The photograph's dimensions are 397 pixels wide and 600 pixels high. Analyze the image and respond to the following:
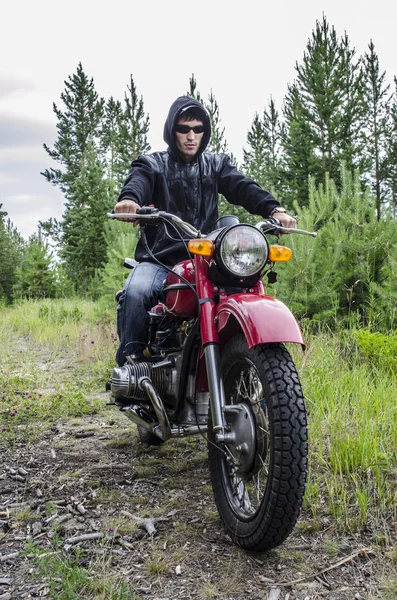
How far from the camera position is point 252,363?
2285mm

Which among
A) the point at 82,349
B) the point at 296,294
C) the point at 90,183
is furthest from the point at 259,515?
the point at 90,183

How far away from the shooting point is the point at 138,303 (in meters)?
3.13

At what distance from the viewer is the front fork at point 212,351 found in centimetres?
232

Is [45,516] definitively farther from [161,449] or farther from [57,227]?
[57,227]

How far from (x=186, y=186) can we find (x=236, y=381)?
1.41 meters

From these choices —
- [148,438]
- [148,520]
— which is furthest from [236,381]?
[148,438]

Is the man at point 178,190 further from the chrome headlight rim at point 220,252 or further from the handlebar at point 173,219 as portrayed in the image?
the chrome headlight rim at point 220,252

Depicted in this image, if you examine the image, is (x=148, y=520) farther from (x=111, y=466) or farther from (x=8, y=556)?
(x=111, y=466)

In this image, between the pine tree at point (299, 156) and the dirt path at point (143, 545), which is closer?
the dirt path at point (143, 545)

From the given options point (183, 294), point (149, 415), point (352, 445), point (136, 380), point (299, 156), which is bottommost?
point (352, 445)

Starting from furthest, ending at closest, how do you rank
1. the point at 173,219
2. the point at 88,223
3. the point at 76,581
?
the point at 88,223 < the point at 173,219 < the point at 76,581

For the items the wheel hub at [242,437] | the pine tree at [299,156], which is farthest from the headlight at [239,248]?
the pine tree at [299,156]

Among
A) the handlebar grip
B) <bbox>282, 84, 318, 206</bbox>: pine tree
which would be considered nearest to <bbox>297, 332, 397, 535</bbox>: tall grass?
the handlebar grip

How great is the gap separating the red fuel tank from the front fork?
21cm
